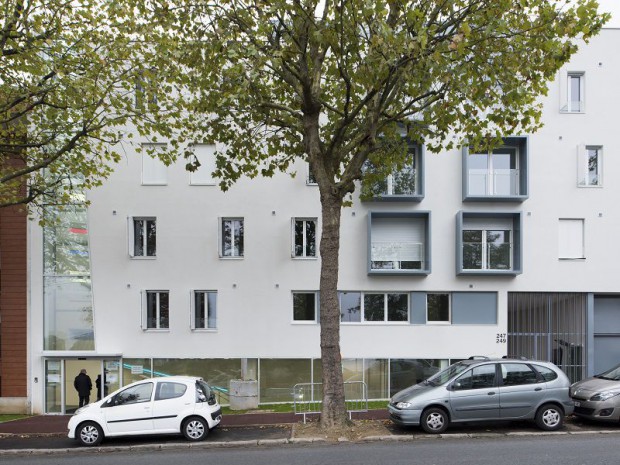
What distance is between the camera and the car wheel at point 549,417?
944 cm

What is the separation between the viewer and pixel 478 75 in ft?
28.9

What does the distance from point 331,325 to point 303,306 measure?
533cm

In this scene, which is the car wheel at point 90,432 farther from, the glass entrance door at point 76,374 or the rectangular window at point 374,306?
the rectangular window at point 374,306

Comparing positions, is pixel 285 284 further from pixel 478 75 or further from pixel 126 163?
pixel 478 75

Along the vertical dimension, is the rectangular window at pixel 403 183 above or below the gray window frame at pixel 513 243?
above

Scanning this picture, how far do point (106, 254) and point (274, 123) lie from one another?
7.59 metres

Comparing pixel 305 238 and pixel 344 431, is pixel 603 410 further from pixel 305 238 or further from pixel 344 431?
pixel 305 238

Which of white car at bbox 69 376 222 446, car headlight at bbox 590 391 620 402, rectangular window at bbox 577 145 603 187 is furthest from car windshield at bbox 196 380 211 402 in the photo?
rectangular window at bbox 577 145 603 187

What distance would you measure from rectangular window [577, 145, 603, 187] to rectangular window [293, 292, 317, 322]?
9410 mm

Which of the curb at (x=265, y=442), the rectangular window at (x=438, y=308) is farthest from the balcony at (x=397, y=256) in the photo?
the curb at (x=265, y=442)

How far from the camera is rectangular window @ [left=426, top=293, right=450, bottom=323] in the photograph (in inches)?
589

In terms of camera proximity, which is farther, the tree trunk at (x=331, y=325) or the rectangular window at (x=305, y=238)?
the rectangular window at (x=305, y=238)

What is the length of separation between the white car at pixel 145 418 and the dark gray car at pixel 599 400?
7965mm

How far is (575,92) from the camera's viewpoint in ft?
49.8
